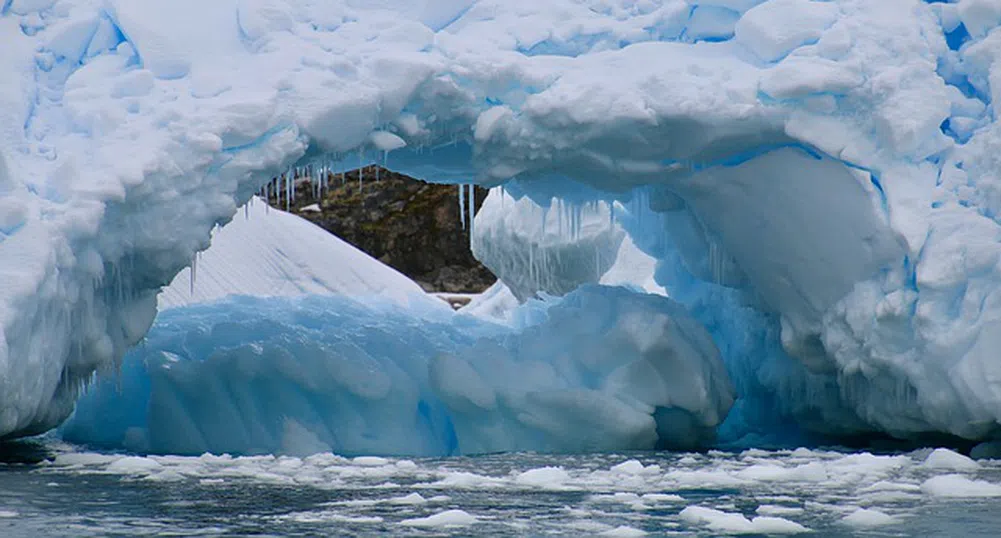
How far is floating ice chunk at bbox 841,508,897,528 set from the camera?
473cm

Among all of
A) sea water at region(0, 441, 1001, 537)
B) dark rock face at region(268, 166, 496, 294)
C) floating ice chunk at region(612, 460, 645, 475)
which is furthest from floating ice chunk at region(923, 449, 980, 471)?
dark rock face at region(268, 166, 496, 294)

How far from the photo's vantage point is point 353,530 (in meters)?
4.46

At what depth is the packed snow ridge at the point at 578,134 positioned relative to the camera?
6637mm

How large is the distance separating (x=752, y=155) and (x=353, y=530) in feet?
13.5

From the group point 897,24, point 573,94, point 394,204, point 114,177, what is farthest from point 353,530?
point 394,204

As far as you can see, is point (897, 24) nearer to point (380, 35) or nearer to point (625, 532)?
point (380, 35)

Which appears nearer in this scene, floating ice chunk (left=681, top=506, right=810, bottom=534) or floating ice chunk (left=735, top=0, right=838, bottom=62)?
floating ice chunk (left=681, top=506, right=810, bottom=534)

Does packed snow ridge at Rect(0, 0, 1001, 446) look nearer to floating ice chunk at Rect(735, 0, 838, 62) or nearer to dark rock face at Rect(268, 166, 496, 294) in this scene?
floating ice chunk at Rect(735, 0, 838, 62)

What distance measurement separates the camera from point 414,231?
26625 mm

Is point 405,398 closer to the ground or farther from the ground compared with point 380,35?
closer to the ground

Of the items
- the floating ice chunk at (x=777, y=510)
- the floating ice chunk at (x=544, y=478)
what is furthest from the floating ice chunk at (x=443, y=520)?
the floating ice chunk at (x=544, y=478)

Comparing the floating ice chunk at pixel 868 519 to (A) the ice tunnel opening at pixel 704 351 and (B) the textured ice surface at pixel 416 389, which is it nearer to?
(A) the ice tunnel opening at pixel 704 351

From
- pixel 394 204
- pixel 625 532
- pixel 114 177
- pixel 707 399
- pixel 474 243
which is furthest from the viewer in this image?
pixel 394 204

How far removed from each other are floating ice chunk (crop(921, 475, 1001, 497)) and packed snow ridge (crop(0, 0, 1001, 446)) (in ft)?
3.86
